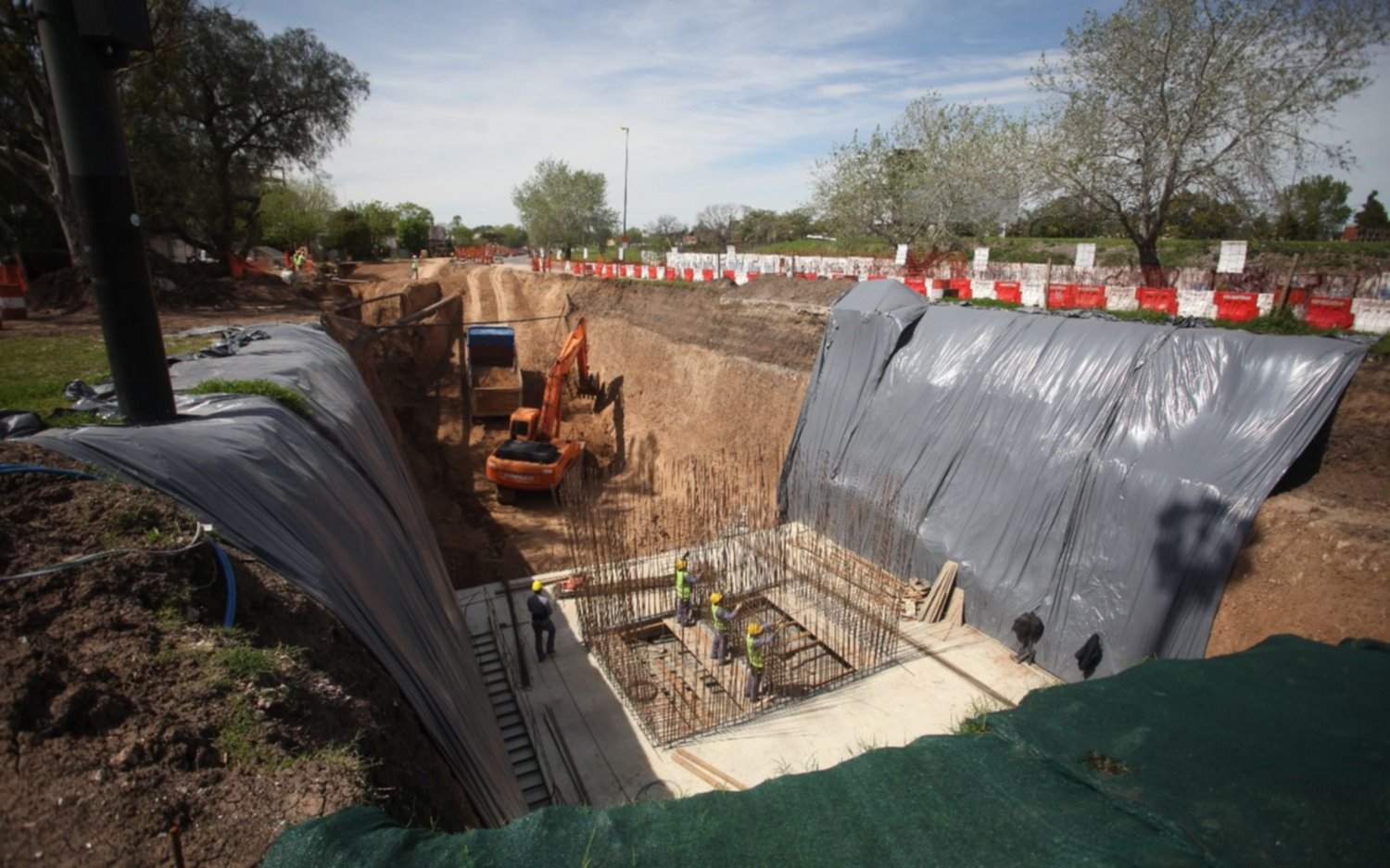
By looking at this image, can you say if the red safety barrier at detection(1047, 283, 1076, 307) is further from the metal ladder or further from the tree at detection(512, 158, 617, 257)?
the tree at detection(512, 158, 617, 257)

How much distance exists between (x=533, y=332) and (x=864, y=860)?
26246 mm

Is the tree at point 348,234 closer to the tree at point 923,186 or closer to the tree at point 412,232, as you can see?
the tree at point 412,232

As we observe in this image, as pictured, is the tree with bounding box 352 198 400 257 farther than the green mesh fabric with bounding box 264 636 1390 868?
Yes

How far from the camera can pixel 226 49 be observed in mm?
20641

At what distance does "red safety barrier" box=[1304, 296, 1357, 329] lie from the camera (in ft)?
30.6

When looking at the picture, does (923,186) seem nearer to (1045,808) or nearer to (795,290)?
(795,290)

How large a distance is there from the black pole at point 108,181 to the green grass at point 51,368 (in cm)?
49

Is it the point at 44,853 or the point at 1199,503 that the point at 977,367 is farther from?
the point at 44,853

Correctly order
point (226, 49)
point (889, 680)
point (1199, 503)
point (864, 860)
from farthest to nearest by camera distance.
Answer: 1. point (226, 49)
2. point (889, 680)
3. point (1199, 503)
4. point (864, 860)

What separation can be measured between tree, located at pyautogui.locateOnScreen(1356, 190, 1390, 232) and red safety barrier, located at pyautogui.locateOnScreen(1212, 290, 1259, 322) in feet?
118

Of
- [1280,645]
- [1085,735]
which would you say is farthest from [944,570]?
[1085,735]

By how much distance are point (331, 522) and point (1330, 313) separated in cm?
1316

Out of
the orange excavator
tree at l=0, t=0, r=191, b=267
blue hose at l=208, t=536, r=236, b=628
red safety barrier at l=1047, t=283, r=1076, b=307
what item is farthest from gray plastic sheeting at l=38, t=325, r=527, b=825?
red safety barrier at l=1047, t=283, r=1076, b=307

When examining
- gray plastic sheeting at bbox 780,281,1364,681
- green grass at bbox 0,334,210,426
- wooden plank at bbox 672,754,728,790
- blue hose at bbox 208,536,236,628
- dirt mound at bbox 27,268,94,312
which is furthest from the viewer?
dirt mound at bbox 27,268,94,312
